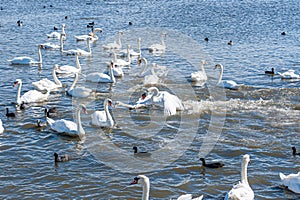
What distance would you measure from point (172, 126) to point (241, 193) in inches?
222

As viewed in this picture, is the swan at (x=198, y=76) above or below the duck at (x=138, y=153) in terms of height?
above

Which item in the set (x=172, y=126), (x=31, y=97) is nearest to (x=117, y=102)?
(x=172, y=126)

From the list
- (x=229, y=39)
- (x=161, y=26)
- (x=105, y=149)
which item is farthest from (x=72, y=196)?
(x=161, y=26)

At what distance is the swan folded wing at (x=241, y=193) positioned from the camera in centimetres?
1036

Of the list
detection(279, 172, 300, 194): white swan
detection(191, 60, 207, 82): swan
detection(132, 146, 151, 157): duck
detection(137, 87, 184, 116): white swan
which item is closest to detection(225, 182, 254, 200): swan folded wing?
detection(279, 172, 300, 194): white swan

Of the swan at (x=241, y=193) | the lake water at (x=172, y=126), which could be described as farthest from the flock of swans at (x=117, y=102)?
the lake water at (x=172, y=126)

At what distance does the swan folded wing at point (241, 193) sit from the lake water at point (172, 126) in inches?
27.7

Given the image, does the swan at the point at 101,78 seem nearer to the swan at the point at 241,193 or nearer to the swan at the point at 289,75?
the swan at the point at 289,75

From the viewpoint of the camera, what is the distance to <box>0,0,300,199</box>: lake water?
11875mm

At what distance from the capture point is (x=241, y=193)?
10.4 metres

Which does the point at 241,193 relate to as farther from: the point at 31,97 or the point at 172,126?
the point at 31,97

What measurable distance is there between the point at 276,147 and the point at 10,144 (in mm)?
7392

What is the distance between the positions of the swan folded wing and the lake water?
2.31ft

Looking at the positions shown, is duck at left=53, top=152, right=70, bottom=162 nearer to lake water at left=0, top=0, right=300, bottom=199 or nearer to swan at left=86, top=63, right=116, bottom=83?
lake water at left=0, top=0, right=300, bottom=199
